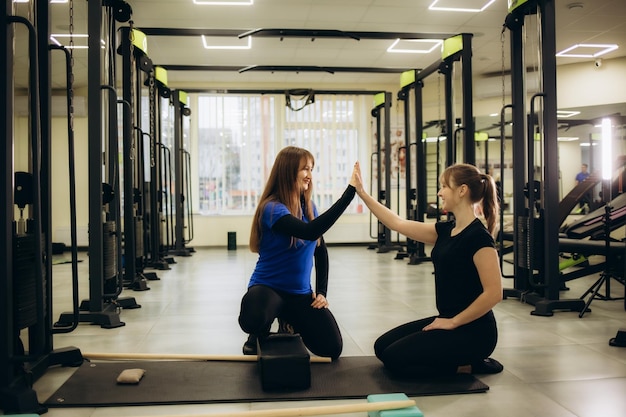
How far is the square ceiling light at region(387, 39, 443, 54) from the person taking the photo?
7.98 m

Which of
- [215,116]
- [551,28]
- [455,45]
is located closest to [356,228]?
[215,116]

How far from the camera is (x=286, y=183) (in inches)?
111

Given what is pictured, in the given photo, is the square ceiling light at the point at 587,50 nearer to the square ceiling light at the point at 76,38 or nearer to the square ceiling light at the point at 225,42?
the square ceiling light at the point at 225,42

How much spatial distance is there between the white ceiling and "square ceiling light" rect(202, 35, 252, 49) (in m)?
0.08

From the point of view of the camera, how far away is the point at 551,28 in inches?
166

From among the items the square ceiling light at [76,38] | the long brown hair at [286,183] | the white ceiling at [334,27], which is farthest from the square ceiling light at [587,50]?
the long brown hair at [286,183]

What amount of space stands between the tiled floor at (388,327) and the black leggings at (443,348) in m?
0.18

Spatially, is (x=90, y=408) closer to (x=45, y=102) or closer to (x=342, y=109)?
(x=45, y=102)

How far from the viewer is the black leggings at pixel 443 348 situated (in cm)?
248

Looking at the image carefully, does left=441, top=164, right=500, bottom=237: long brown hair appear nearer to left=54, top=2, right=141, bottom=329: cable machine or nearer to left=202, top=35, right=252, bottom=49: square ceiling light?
left=54, top=2, right=141, bottom=329: cable machine

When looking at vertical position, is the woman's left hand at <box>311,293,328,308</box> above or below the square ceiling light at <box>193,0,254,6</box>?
below

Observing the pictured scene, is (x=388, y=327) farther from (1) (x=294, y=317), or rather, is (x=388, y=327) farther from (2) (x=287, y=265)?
(2) (x=287, y=265)

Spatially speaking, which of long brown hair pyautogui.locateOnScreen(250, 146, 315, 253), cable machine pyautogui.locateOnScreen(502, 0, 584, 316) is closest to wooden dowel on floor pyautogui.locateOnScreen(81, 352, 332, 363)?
long brown hair pyautogui.locateOnScreen(250, 146, 315, 253)

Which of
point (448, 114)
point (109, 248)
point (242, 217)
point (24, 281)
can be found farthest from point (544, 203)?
point (242, 217)
